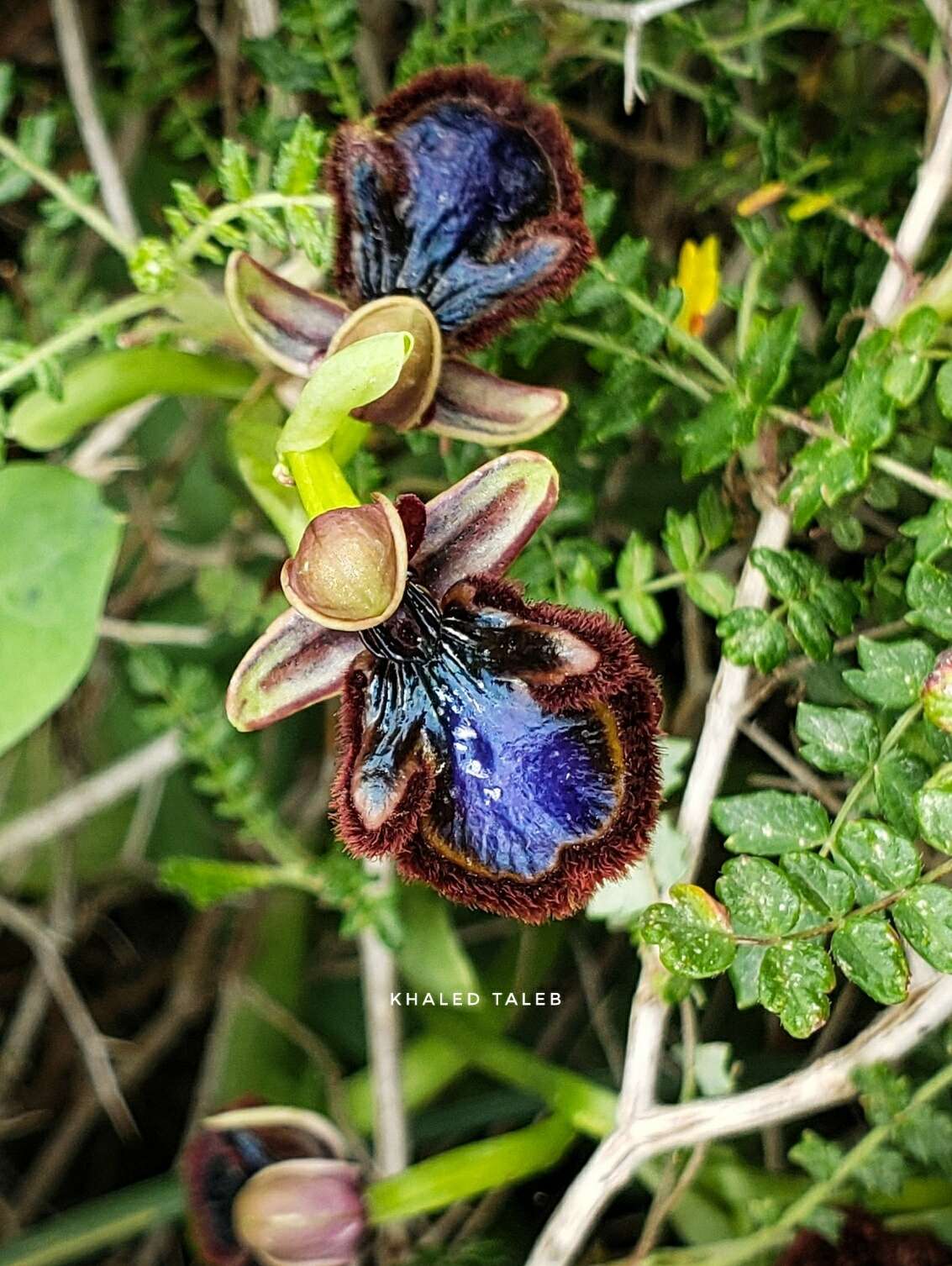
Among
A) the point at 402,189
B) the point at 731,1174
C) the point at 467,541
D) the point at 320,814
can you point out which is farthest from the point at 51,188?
the point at 731,1174

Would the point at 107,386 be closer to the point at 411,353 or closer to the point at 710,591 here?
the point at 411,353

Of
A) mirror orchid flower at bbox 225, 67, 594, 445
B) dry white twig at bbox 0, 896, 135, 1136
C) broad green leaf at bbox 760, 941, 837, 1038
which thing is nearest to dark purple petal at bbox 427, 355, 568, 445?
mirror orchid flower at bbox 225, 67, 594, 445

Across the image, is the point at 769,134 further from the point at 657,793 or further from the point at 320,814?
the point at 320,814

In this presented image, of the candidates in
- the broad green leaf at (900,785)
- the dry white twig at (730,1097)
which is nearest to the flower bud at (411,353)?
the dry white twig at (730,1097)

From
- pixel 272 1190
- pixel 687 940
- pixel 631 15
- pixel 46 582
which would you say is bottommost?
pixel 272 1190

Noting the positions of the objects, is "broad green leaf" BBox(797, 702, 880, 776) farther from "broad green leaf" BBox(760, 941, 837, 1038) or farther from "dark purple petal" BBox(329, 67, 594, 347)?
"dark purple petal" BBox(329, 67, 594, 347)

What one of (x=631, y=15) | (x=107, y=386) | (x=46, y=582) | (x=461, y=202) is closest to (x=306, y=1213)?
(x=46, y=582)
